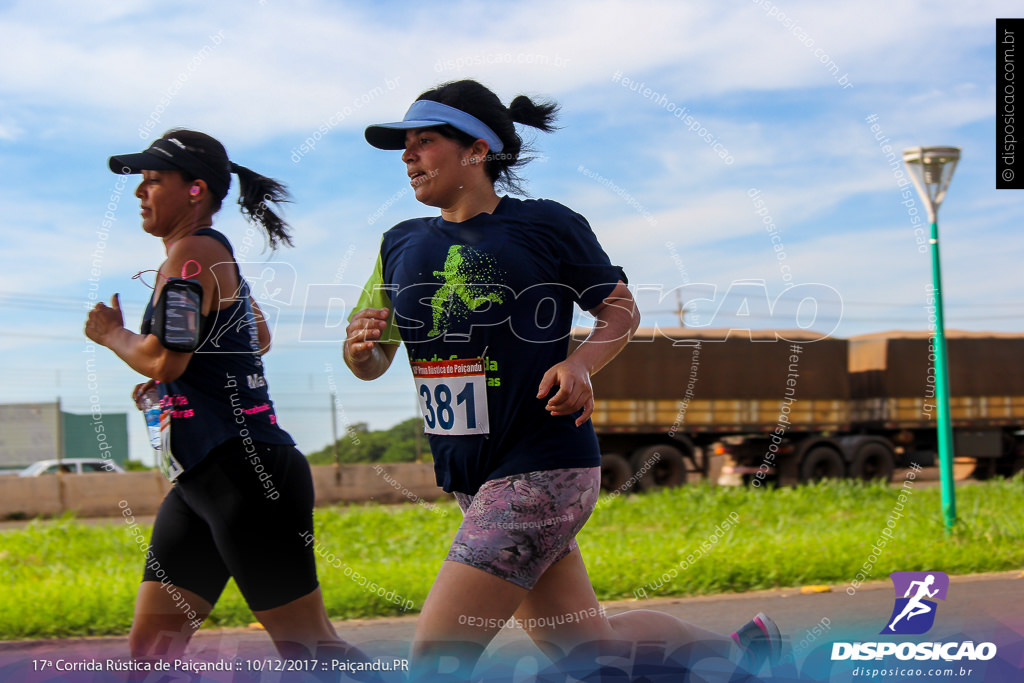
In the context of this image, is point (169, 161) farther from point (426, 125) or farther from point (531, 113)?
point (531, 113)

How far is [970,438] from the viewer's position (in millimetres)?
19781

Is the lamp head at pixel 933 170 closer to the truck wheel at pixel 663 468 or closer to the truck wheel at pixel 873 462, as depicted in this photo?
the truck wheel at pixel 663 468

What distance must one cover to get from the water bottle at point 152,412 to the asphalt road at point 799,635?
2.46 feet

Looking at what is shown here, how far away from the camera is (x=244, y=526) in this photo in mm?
2842

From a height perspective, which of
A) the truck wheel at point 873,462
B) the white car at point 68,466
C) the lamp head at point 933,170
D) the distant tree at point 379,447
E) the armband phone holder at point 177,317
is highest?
the lamp head at point 933,170

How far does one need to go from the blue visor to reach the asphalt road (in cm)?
148

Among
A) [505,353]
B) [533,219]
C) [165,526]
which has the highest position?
[533,219]

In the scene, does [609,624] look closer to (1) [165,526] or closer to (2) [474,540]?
(2) [474,540]

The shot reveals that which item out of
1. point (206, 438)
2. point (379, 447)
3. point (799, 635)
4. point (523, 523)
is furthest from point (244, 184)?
point (379, 447)

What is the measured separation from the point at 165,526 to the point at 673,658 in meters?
1.58

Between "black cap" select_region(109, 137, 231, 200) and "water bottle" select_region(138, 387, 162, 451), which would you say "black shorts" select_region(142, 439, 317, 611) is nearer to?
"water bottle" select_region(138, 387, 162, 451)

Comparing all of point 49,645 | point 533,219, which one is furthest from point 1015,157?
point 49,645

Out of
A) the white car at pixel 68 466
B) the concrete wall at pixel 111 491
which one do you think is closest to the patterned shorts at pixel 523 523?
the concrete wall at pixel 111 491

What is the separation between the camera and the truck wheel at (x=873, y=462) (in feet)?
59.3
